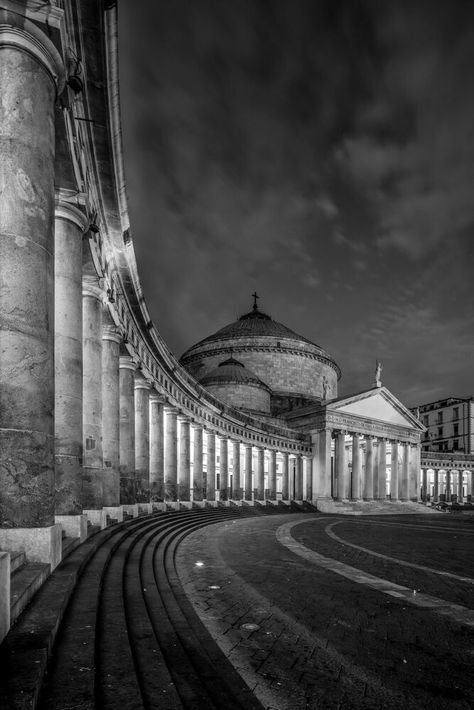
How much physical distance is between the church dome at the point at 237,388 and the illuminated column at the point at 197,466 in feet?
70.8

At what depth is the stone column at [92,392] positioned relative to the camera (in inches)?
513

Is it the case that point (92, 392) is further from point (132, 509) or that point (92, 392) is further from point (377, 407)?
point (377, 407)

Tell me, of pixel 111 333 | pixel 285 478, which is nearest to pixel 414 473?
pixel 285 478

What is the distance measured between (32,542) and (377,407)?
179ft

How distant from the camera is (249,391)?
5953 centimetres

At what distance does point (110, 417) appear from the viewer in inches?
653

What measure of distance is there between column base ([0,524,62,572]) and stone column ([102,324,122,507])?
355 inches

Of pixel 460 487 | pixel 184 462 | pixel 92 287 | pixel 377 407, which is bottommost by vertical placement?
pixel 460 487

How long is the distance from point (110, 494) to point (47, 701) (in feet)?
40.2

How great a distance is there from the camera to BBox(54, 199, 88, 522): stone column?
→ 32.9 feet

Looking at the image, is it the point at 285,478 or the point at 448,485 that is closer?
the point at 285,478

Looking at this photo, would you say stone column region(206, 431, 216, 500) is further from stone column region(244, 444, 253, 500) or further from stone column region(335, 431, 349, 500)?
stone column region(335, 431, 349, 500)

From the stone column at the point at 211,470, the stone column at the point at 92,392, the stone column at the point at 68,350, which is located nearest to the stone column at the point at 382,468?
the stone column at the point at 211,470

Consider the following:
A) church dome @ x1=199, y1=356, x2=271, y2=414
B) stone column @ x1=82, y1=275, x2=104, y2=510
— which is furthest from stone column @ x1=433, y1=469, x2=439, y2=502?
stone column @ x1=82, y1=275, x2=104, y2=510
